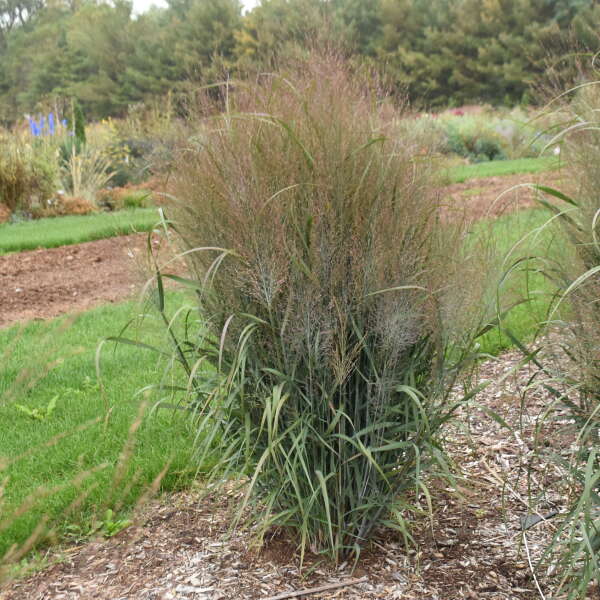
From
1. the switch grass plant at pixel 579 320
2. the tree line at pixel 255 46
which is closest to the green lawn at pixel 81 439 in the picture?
the switch grass plant at pixel 579 320

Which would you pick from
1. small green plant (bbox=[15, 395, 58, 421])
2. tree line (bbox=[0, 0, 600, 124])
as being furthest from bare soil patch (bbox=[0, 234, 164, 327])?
tree line (bbox=[0, 0, 600, 124])

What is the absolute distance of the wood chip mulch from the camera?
2.32 meters

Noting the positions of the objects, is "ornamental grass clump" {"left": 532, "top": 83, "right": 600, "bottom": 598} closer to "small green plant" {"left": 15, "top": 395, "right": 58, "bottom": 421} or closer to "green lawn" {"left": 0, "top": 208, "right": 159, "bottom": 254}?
"small green plant" {"left": 15, "top": 395, "right": 58, "bottom": 421}

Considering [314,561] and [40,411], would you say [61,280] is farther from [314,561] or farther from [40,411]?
[314,561]

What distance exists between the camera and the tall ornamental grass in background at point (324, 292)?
2.18 m

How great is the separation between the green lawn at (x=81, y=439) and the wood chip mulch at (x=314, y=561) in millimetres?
198

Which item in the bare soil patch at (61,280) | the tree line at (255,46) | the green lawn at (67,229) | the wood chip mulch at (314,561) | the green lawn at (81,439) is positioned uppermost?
the tree line at (255,46)

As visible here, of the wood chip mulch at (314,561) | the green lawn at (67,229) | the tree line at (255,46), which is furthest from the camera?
the tree line at (255,46)

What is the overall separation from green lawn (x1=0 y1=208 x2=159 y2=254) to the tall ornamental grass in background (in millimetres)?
5921

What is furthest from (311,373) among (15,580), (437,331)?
(15,580)

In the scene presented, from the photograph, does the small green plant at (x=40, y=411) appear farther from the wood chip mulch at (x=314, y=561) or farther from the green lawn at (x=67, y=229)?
the green lawn at (x=67, y=229)

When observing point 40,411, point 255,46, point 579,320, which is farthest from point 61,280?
point 255,46

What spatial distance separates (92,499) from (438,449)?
1505mm

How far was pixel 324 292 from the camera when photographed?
88.0 inches
